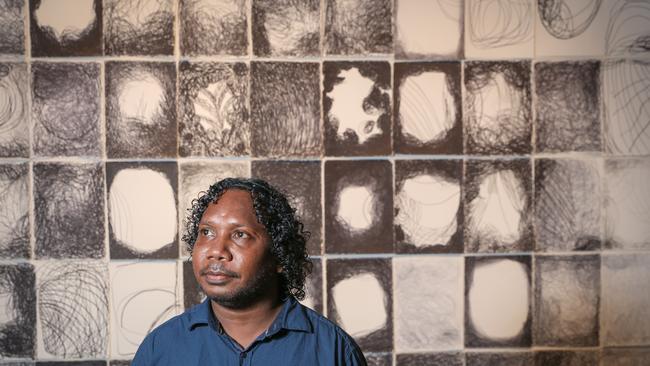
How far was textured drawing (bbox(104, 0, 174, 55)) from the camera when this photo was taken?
5.80ft

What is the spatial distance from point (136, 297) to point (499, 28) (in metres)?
1.41

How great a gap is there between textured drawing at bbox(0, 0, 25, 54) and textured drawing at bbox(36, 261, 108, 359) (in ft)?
2.18

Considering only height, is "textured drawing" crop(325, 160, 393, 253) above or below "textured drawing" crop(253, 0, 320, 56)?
below

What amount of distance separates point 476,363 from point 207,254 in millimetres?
1146

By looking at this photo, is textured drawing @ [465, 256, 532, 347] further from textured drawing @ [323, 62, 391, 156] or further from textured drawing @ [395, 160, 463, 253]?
textured drawing @ [323, 62, 391, 156]

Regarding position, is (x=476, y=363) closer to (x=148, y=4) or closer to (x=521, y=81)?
(x=521, y=81)

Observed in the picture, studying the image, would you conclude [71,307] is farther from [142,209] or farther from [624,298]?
[624,298]

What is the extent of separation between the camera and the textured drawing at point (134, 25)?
1.77 m

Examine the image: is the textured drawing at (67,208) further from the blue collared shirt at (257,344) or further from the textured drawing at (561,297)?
the textured drawing at (561,297)

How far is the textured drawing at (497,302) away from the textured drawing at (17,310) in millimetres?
1350

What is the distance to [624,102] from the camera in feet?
6.01

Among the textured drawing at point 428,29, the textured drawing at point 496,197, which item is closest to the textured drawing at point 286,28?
the textured drawing at point 428,29

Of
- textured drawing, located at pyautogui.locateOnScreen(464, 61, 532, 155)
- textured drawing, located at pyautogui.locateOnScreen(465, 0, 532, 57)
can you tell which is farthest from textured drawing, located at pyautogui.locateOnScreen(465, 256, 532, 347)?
textured drawing, located at pyautogui.locateOnScreen(465, 0, 532, 57)

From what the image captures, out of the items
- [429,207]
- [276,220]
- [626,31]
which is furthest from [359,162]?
[626,31]
